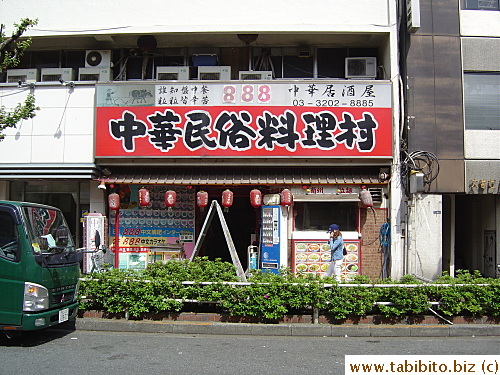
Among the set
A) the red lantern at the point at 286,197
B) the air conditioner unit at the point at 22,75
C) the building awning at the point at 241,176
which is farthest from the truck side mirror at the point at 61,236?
the air conditioner unit at the point at 22,75

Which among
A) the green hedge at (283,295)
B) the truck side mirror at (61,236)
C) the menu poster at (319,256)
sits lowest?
the green hedge at (283,295)

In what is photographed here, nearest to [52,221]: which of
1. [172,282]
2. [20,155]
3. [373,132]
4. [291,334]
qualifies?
[172,282]

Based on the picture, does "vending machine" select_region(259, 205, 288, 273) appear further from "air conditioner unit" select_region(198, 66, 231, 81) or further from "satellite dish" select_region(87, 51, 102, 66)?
"satellite dish" select_region(87, 51, 102, 66)

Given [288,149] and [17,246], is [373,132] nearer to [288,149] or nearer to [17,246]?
[288,149]

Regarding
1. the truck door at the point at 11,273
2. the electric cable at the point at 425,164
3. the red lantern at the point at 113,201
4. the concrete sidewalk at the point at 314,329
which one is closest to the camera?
the truck door at the point at 11,273

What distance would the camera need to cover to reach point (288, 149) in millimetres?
12828

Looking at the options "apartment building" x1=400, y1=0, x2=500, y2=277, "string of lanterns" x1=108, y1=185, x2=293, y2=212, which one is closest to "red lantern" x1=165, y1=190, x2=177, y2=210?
"string of lanterns" x1=108, y1=185, x2=293, y2=212

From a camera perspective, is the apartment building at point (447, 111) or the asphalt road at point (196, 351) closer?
the asphalt road at point (196, 351)

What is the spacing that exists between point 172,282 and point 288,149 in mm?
5284

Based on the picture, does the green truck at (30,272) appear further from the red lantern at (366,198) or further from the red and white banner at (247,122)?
the red lantern at (366,198)

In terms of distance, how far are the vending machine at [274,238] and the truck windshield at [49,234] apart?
5.92 m

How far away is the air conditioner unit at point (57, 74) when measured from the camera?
13.9 metres

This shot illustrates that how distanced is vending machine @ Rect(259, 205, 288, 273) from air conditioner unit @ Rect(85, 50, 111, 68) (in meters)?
6.18

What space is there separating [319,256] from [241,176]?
3.00 m
